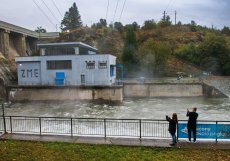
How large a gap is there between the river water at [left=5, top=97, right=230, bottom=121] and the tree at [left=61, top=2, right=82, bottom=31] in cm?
9332

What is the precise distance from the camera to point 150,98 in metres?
51.3

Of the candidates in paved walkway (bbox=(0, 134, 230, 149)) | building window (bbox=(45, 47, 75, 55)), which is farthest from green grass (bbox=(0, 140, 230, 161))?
building window (bbox=(45, 47, 75, 55))

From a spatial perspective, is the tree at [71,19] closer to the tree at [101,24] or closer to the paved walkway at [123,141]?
the tree at [101,24]

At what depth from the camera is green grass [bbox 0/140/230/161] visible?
1133 cm

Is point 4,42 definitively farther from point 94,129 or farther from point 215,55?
point 215,55

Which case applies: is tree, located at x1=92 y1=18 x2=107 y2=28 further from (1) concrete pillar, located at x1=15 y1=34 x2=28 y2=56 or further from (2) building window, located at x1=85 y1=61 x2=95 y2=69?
(2) building window, located at x1=85 y1=61 x2=95 y2=69

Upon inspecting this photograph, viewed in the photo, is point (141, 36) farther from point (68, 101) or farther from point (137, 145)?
point (137, 145)

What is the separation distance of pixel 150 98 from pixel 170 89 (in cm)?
411

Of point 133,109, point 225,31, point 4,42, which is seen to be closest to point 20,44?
point 4,42

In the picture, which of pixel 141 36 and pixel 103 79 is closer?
pixel 103 79

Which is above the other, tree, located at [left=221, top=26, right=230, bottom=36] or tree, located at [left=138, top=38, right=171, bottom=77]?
tree, located at [left=221, top=26, right=230, bottom=36]

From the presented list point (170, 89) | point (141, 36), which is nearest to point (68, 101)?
point (170, 89)

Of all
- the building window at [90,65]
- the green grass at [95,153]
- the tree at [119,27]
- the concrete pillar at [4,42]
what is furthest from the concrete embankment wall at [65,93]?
the tree at [119,27]

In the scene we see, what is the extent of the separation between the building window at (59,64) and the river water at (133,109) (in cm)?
725
